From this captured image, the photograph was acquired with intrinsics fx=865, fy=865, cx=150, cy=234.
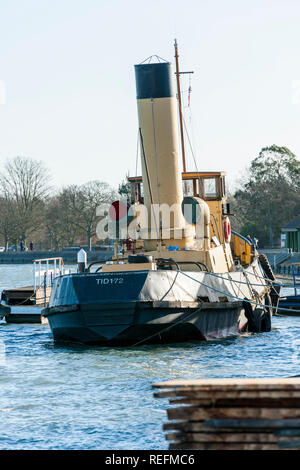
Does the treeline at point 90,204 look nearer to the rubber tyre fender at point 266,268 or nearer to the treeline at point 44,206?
the treeline at point 44,206

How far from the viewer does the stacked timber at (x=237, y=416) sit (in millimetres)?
6988

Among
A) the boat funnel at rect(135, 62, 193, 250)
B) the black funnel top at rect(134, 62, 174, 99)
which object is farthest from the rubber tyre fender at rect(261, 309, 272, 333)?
the black funnel top at rect(134, 62, 174, 99)

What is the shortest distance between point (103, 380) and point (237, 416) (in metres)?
8.58

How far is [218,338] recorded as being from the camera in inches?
805

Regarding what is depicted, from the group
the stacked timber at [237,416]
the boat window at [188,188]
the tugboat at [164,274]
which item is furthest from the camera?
the boat window at [188,188]

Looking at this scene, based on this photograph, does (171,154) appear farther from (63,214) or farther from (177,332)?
(63,214)

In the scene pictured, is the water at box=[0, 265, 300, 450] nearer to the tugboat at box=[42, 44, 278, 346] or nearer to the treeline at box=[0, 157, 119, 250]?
the tugboat at box=[42, 44, 278, 346]

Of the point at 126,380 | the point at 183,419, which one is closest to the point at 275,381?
the point at 183,419

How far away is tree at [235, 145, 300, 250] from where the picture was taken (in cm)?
8531

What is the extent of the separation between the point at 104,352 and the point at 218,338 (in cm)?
343

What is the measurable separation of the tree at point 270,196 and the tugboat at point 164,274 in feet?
195

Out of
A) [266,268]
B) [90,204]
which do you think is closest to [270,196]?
[90,204]

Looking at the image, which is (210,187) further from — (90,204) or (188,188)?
(90,204)

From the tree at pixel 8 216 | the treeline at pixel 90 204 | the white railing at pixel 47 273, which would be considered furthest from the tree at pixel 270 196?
the white railing at pixel 47 273
